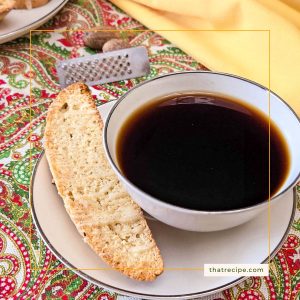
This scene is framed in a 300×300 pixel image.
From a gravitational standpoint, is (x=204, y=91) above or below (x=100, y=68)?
above

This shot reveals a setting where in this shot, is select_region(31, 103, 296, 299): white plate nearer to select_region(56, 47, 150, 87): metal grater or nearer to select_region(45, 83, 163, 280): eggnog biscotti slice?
select_region(45, 83, 163, 280): eggnog biscotti slice

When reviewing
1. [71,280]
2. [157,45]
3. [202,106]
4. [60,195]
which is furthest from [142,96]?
[157,45]

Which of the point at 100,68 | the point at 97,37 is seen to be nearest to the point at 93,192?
the point at 100,68

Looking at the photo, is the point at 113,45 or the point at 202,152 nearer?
the point at 202,152

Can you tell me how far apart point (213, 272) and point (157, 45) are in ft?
2.28

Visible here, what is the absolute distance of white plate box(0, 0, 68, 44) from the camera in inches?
46.1

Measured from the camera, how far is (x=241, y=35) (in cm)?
116

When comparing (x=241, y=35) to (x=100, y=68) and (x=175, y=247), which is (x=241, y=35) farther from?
(x=175, y=247)

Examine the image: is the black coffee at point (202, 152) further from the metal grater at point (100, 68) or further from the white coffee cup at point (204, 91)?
the metal grater at point (100, 68)

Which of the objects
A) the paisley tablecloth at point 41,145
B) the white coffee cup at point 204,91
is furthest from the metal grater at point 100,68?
the white coffee cup at point 204,91

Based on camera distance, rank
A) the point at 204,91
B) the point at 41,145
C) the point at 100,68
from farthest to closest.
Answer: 1. the point at 100,68
2. the point at 41,145
3. the point at 204,91

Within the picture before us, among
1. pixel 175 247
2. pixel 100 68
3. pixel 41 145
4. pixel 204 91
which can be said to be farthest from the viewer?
pixel 100 68

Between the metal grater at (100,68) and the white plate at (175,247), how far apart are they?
1.23ft

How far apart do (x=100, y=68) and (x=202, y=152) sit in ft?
1.44
